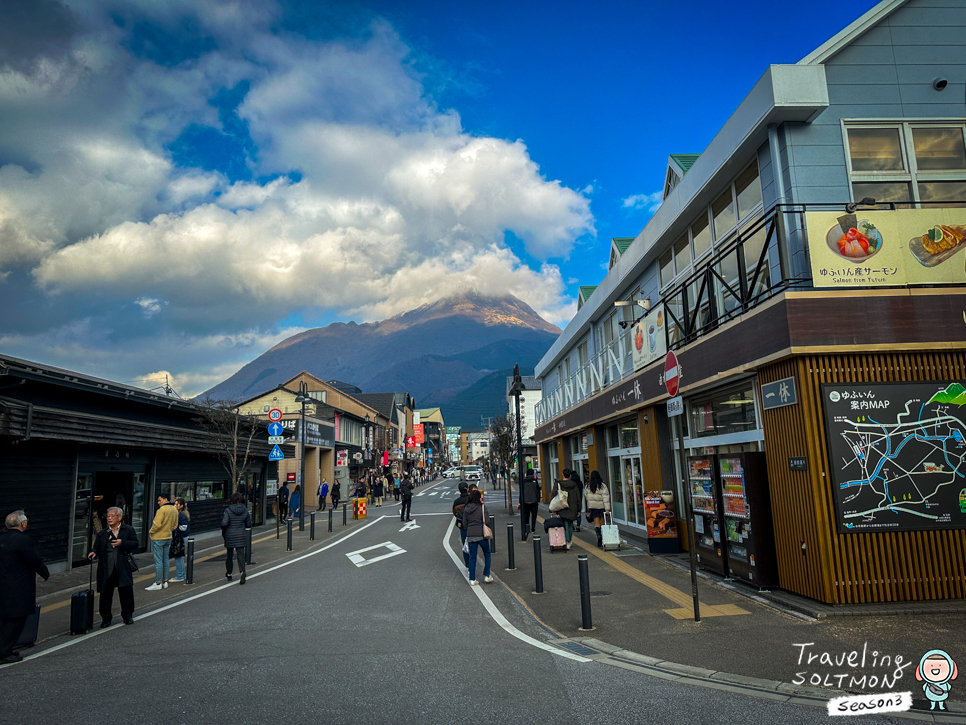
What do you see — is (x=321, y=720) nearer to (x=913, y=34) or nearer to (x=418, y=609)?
(x=418, y=609)

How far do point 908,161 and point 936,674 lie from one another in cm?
864

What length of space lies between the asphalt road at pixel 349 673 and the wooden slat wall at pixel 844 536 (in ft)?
11.1

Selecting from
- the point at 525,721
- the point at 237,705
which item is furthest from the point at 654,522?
the point at 237,705

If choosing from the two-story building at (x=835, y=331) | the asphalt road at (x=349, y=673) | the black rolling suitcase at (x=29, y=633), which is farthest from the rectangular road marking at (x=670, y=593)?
the black rolling suitcase at (x=29, y=633)

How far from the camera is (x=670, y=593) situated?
927cm

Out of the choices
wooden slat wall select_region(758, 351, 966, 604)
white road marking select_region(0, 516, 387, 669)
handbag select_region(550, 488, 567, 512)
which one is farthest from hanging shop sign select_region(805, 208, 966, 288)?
white road marking select_region(0, 516, 387, 669)

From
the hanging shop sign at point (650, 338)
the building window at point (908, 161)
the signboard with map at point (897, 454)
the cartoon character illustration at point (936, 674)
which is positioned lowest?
the cartoon character illustration at point (936, 674)

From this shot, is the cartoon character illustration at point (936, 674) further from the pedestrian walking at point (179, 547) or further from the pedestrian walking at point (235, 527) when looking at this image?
the pedestrian walking at point (179, 547)

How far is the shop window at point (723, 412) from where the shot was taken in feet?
34.7

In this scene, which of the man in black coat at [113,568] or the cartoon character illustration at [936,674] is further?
the man in black coat at [113,568]

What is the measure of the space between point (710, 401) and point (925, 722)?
8.15 m

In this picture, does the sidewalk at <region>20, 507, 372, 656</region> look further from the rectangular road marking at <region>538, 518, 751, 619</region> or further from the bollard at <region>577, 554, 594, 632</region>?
the rectangular road marking at <region>538, 518, 751, 619</region>

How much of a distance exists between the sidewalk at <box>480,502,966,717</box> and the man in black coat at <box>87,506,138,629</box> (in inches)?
234

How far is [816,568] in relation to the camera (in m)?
7.78
